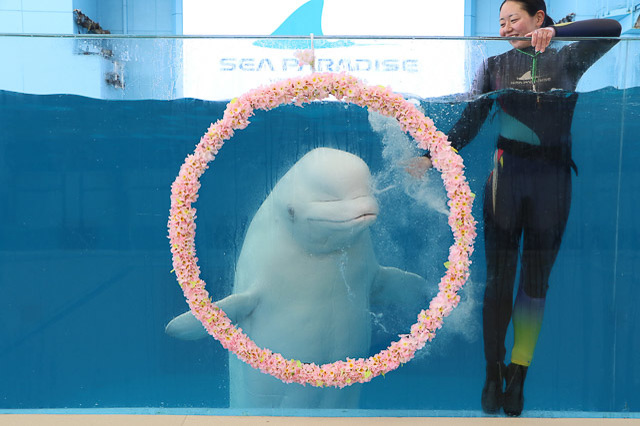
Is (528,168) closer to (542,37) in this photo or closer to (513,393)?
(542,37)

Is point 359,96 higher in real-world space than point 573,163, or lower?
higher

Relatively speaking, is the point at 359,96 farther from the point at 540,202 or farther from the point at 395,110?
the point at 540,202

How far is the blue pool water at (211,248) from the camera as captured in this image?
13.3 feet

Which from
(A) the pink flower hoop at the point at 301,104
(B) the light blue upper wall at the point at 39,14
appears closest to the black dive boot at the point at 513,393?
(A) the pink flower hoop at the point at 301,104

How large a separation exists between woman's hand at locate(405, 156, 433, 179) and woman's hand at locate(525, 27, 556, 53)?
1.02 m

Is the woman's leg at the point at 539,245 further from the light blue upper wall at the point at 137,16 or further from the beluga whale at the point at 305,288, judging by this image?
the light blue upper wall at the point at 137,16

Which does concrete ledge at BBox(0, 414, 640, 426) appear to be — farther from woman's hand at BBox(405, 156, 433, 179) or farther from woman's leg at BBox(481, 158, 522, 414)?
woman's hand at BBox(405, 156, 433, 179)

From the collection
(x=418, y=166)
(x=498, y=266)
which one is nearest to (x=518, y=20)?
(x=418, y=166)

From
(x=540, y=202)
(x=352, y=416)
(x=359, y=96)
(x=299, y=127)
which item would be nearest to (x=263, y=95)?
(x=299, y=127)

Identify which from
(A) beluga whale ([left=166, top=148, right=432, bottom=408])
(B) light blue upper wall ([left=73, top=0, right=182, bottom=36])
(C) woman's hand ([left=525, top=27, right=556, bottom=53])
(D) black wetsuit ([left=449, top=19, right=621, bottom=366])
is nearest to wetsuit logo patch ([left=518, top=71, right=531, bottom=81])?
(D) black wetsuit ([left=449, top=19, right=621, bottom=366])

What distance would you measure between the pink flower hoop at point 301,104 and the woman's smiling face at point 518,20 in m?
0.92

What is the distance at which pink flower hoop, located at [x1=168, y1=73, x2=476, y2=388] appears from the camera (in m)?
3.88

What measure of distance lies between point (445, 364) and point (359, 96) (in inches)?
78.3

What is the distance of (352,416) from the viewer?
420 cm
